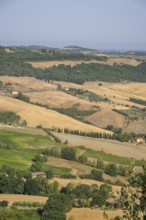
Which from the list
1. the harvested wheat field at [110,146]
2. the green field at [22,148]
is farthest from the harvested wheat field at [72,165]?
the harvested wheat field at [110,146]

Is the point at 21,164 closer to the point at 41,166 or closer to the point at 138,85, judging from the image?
the point at 41,166

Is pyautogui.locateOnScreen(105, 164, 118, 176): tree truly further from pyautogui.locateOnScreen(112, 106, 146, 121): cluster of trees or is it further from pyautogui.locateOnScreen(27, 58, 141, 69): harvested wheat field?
pyautogui.locateOnScreen(27, 58, 141, 69): harvested wheat field

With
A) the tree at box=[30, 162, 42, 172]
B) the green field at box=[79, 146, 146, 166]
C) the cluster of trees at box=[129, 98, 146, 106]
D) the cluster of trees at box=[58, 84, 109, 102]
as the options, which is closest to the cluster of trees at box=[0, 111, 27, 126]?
the green field at box=[79, 146, 146, 166]

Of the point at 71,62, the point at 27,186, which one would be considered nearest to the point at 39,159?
the point at 27,186

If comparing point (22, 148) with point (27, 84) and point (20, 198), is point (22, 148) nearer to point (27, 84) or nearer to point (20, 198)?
point (20, 198)

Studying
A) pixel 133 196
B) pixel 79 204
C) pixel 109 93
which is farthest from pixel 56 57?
pixel 133 196

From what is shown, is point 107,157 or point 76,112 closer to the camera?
point 107,157
